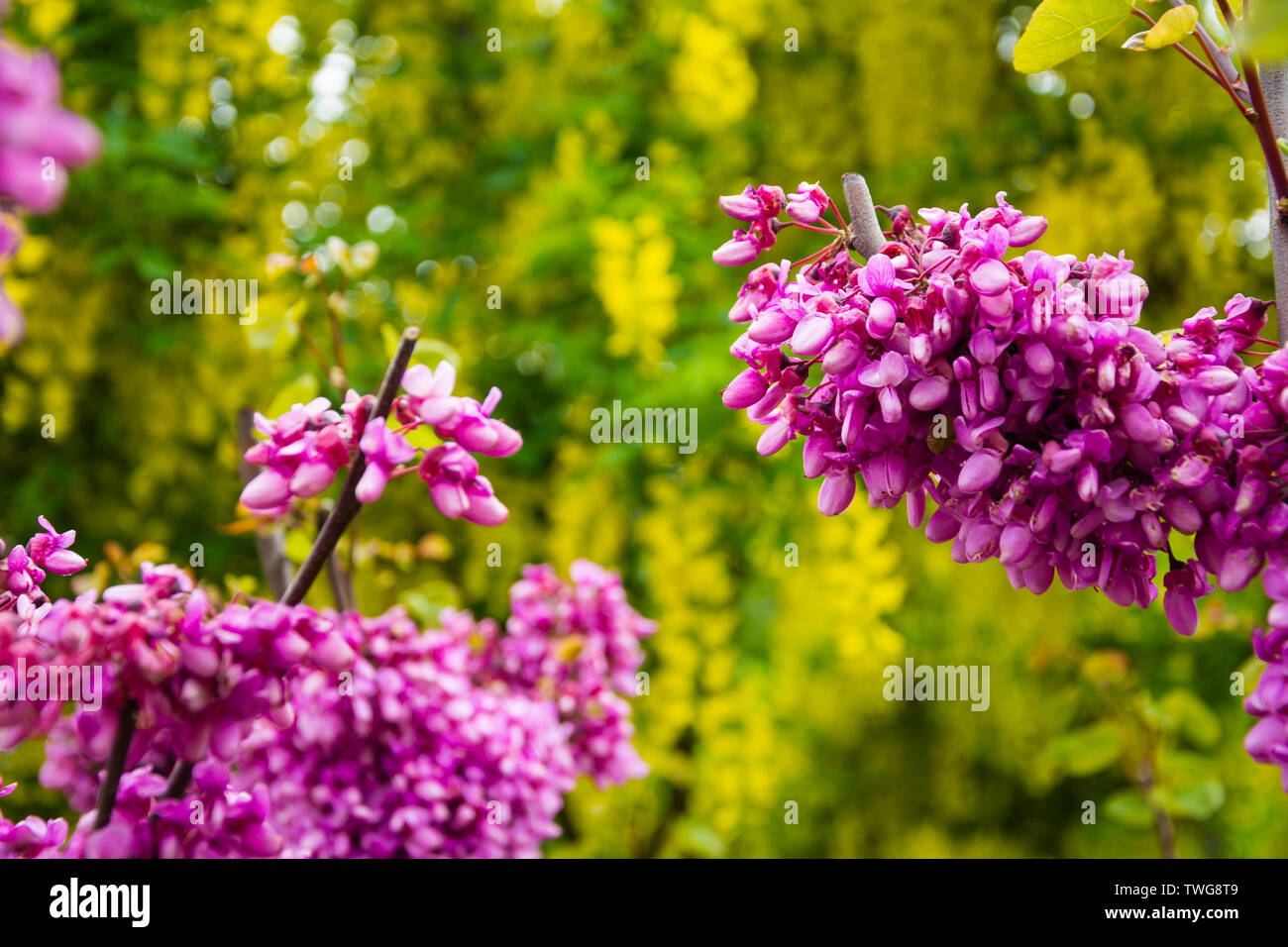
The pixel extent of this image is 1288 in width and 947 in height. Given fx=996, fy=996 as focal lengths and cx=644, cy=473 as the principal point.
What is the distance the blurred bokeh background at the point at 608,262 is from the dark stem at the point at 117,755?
1.21 metres

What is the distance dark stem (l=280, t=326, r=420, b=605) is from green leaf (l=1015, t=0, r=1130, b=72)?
370 millimetres

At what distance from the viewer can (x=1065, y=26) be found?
536mm

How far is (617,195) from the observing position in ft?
6.35

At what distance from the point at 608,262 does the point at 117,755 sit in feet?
4.91

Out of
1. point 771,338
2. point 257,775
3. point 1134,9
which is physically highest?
point 1134,9

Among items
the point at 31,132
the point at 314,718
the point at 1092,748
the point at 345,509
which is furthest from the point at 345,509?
the point at 1092,748

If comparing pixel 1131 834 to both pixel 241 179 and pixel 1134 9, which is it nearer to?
pixel 1134 9

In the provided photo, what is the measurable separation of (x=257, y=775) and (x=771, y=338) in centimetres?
62

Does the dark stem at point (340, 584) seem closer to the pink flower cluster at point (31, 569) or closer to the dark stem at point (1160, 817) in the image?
the pink flower cluster at point (31, 569)

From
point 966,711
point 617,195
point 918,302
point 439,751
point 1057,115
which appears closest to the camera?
point 918,302

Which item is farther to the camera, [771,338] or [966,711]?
[966,711]

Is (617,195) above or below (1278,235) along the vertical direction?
above

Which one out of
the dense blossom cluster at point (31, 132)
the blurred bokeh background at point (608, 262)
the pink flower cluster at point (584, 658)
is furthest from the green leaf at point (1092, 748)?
the dense blossom cluster at point (31, 132)
